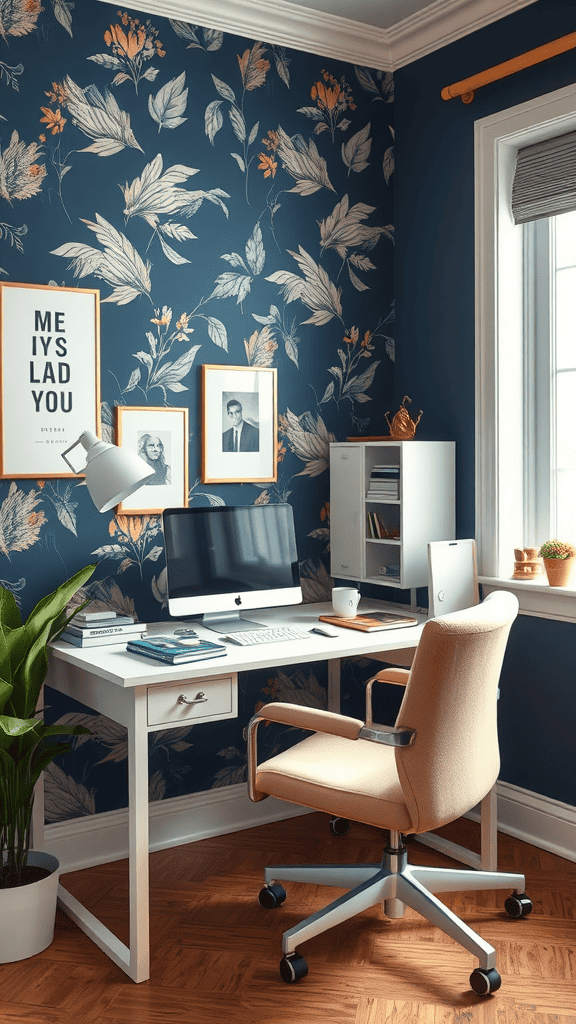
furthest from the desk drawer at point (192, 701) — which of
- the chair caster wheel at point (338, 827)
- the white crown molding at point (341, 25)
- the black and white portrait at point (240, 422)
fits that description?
the white crown molding at point (341, 25)

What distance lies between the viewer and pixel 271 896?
260 centimetres

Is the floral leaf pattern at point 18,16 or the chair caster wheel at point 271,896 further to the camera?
the floral leaf pattern at point 18,16

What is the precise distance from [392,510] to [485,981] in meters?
1.67

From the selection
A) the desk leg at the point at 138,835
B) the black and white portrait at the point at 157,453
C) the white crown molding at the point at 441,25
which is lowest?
the desk leg at the point at 138,835

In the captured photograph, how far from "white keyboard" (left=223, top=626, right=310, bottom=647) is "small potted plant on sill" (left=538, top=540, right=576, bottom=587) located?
0.82 meters

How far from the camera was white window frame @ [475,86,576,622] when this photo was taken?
10.2 feet

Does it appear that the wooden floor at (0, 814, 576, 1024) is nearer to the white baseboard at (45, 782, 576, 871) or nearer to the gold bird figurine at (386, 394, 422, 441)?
the white baseboard at (45, 782, 576, 871)

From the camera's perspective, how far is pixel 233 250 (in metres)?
3.19

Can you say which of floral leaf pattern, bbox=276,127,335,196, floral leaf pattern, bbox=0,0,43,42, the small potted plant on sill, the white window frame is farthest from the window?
floral leaf pattern, bbox=0,0,43,42

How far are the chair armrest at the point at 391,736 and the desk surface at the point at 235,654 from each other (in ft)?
1.22

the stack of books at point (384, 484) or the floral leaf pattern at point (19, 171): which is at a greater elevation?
the floral leaf pattern at point (19, 171)

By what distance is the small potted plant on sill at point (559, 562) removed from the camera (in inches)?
114

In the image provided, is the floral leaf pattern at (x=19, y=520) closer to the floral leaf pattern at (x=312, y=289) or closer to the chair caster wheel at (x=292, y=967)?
the floral leaf pattern at (x=312, y=289)

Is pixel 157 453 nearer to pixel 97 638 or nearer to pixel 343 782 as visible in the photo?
pixel 97 638
